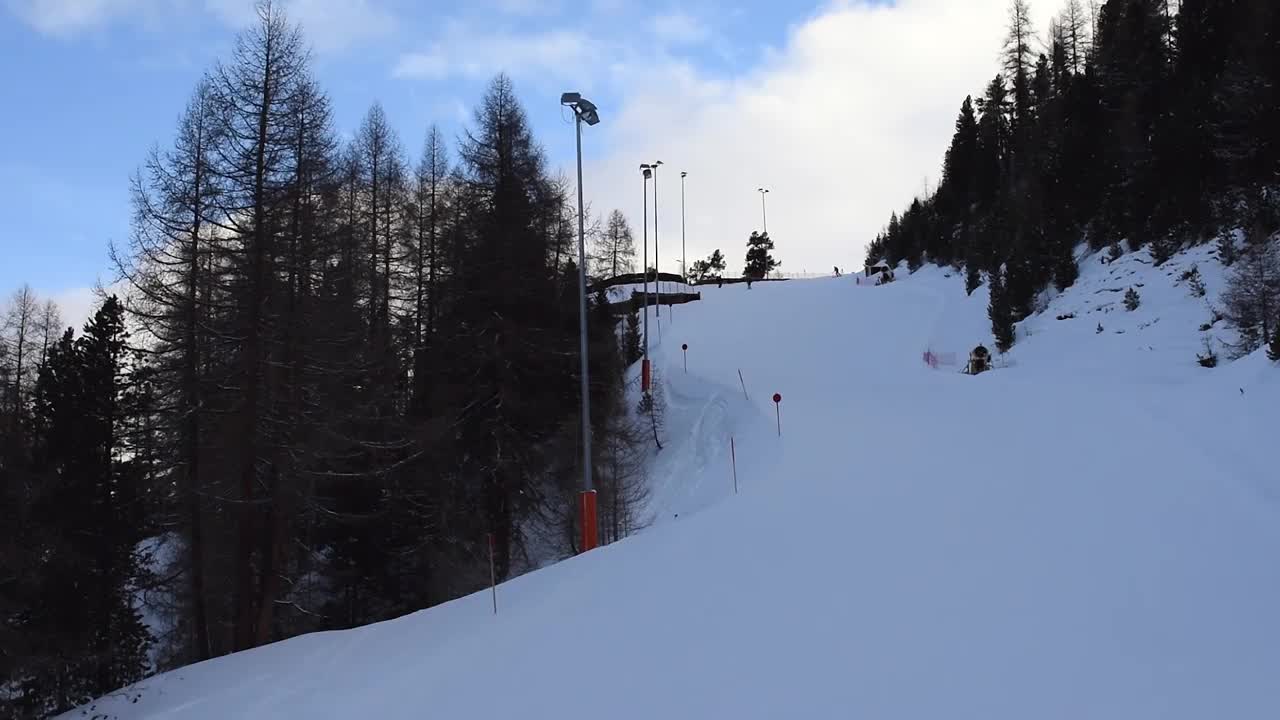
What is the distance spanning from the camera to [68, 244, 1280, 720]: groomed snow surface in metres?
5.34

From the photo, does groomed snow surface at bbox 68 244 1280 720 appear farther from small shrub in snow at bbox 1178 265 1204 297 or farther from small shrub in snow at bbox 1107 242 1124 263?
small shrub in snow at bbox 1107 242 1124 263

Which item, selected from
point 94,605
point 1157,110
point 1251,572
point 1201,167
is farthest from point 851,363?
A: point 94,605

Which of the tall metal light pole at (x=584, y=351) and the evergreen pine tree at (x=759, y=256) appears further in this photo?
the evergreen pine tree at (x=759, y=256)

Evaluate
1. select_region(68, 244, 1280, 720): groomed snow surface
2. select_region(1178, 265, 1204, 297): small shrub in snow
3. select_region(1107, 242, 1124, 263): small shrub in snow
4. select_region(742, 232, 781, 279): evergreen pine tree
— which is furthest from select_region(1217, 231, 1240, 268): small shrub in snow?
select_region(742, 232, 781, 279): evergreen pine tree

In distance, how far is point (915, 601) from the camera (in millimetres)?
6852

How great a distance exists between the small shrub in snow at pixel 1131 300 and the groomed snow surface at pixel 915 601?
573 centimetres

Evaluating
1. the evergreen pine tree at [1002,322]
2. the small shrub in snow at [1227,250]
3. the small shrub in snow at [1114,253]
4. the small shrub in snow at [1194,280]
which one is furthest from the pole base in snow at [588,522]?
the small shrub in snow at [1114,253]

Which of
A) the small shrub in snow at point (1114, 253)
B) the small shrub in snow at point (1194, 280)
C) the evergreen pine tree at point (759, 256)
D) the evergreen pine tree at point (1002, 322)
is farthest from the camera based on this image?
the evergreen pine tree at point (759, 256)

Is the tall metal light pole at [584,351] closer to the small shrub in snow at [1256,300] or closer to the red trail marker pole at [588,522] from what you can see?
the red trail marker pole at [588,522]

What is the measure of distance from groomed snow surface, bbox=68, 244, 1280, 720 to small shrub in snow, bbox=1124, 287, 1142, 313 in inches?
226

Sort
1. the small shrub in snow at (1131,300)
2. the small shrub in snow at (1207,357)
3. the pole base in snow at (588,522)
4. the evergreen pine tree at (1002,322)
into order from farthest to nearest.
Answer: the evergreen pine tree at (1002,322), the small shrub in snow at (1131,300), the small shrub in snow at (1207,357), the pole base in snow at (588,522)

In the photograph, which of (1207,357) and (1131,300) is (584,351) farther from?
(1131,300)

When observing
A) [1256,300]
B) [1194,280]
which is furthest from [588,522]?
[1194,280]

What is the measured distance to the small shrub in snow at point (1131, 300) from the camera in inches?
829
